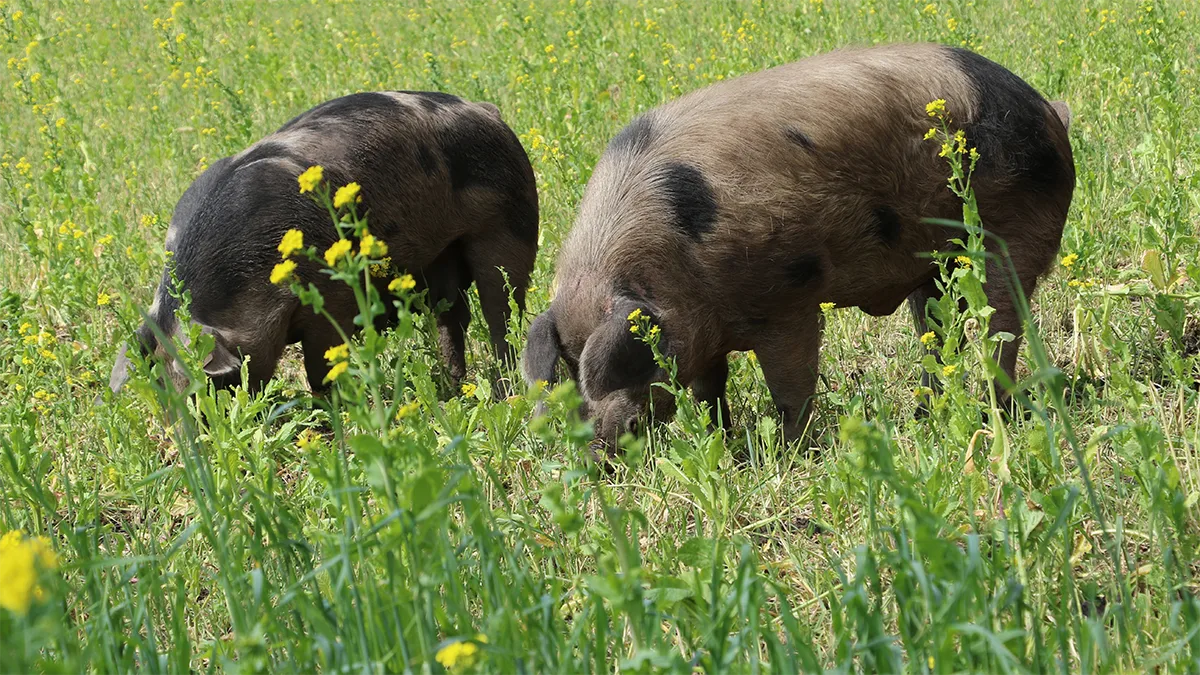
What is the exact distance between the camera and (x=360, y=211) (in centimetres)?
565

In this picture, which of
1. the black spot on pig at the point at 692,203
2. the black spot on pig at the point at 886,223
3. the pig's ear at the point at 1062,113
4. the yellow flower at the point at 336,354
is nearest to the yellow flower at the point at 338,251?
the yellow flower at the point at 336,354

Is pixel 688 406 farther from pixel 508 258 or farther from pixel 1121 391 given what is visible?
pixel 508 258

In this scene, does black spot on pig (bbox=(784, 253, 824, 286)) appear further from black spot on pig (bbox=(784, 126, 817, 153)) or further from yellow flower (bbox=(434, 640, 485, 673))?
yellow flower (bbox=(434, 640, 485, 673))

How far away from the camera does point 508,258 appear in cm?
609

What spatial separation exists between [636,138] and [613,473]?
4.05 ft

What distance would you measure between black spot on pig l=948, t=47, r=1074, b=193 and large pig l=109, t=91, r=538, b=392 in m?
2.12

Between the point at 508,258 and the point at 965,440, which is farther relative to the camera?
the point at 508,258

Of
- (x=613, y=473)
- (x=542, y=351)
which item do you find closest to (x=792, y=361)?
(x=613, y=473)

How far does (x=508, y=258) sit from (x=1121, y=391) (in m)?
3.12

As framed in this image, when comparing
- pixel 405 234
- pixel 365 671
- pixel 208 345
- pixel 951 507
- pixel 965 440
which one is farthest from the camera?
pixel 405 234

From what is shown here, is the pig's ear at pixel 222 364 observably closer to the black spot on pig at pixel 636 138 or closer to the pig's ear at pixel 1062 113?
the black spot on pig at pixel 636 138

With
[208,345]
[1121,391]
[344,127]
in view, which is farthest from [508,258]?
[1121,391]

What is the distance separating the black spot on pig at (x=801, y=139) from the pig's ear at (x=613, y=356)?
2.63 feet

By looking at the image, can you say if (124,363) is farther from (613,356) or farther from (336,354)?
(336,354)
